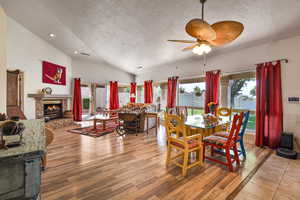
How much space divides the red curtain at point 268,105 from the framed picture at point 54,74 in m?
6.79

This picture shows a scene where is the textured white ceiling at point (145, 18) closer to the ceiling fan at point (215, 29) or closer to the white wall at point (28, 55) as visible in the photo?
the white wall at point (28, 55)

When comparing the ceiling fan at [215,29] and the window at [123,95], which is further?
the window at [123,95]

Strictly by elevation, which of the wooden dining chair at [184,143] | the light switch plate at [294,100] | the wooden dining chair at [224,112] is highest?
the light switch plate at [294,100]

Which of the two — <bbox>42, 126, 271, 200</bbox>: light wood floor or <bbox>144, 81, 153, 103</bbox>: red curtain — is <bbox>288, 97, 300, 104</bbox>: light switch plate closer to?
<bbox>42, 126, 271, 200</bbox>: light wood floor

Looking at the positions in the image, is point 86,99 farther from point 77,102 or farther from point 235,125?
point 235,125

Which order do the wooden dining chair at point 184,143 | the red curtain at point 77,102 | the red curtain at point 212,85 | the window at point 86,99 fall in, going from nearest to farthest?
the wooden dining chair at point 184,143, the red curtain at point 212,85, the red curtain at point 77,102, the window at point 86,99

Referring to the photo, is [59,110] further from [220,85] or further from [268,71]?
Answer: [268,71]

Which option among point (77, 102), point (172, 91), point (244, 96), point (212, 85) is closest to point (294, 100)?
point (244, 96)

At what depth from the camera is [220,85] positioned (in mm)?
4246

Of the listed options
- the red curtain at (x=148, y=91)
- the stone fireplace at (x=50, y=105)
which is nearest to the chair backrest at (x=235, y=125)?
the red curtain at (x=148, y=91)

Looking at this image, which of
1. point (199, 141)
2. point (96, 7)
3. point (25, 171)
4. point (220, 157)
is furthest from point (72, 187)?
point (96, 7)

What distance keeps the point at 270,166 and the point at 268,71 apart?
216 cm

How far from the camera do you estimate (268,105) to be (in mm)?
3262

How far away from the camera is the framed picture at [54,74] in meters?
5.01
